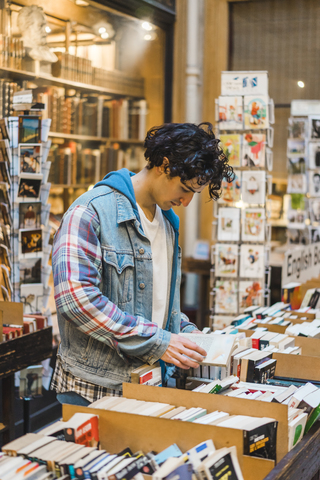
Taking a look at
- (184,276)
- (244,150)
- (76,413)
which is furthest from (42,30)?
(76,413)

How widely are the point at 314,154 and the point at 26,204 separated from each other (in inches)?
100

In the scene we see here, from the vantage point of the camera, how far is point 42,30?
4156 mm

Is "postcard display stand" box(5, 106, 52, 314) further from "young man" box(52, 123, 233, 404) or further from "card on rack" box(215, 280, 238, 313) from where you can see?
"young man" box(52, 123, 233, 404)

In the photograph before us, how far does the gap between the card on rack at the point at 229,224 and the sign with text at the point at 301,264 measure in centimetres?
47

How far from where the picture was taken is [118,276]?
1.60 m

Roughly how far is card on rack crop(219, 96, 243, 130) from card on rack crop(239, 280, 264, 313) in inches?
42.2

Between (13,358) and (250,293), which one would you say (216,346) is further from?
(250,293)

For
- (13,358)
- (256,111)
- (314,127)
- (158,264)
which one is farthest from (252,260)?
(158,264)

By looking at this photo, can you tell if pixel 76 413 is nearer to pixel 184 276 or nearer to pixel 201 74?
pixel 184 276

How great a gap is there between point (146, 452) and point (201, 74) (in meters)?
5.35

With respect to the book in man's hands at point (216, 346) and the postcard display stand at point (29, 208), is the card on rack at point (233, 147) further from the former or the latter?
the book in man's hands at point (216, 346)

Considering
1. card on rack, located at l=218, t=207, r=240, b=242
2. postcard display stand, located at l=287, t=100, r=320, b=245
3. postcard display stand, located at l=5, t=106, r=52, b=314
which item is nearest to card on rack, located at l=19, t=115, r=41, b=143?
postcard display stand, located at l=5, t=106, r=52, b=314

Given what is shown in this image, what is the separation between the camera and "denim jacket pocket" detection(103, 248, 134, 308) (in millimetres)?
1576

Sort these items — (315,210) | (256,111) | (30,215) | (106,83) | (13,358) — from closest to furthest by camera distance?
(13,358) < (30,215) < (256,111) < (315,210) < (106,83)
